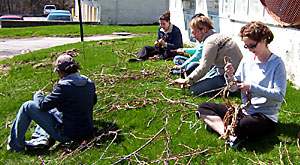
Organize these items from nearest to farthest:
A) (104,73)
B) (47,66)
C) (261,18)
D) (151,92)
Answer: (151,92) → (261,18) → (104,73) → (47,66)

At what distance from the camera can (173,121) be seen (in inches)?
201

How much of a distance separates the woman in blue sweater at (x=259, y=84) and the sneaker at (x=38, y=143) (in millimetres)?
2371

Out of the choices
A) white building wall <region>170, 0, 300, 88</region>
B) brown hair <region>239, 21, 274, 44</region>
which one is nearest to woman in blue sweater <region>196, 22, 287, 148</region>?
brown hair <region>239, 21, 274, 44</region>

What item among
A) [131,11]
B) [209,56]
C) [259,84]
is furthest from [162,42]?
[131,11]

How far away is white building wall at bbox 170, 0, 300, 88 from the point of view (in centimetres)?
627

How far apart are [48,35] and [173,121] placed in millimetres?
18678

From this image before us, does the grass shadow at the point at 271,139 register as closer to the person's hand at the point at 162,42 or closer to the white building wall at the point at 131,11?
the person's hand at the point at 162,42

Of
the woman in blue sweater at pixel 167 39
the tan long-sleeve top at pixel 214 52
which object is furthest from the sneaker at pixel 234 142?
the woman in blue sweater at pixel 167 39

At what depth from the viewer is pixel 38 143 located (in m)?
4.81

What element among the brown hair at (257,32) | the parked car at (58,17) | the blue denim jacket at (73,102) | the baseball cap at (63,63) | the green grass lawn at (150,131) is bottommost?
the green grass lawn at (150,131)

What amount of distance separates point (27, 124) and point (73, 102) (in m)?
0.74

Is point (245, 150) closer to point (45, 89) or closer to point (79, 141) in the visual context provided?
point (79, 141)

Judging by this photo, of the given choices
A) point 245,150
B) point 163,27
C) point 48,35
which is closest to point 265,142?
point 245,150

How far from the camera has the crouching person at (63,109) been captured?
14.8ft
